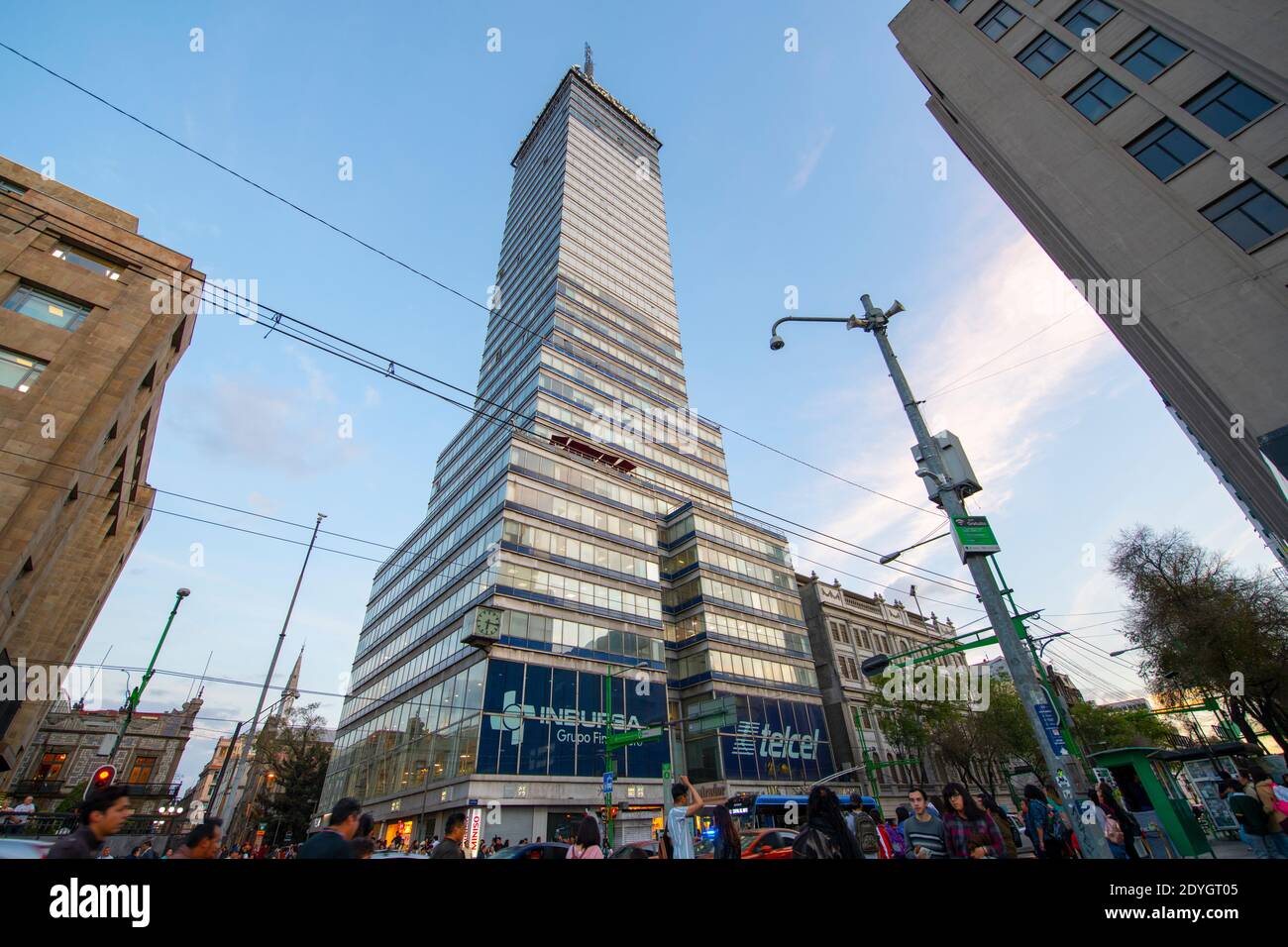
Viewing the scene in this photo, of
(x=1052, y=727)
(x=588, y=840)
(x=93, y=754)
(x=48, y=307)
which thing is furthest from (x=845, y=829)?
(x=93, y=754)

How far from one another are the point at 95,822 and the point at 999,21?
39144 millimetres

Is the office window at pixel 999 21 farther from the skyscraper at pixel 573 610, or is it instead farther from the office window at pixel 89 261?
the office window at pixel 89 261

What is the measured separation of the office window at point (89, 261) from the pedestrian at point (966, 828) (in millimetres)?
30119

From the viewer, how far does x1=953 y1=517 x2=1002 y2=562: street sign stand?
915 cm

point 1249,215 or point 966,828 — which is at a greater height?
point 1249,215

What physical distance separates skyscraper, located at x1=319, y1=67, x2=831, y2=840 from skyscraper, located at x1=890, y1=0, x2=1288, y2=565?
22073mm

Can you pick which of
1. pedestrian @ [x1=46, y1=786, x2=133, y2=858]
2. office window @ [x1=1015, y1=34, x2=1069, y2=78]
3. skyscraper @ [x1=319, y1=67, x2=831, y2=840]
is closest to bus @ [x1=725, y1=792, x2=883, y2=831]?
skyscraper @ [x1=319, y1=67, x2=831, y2=840]

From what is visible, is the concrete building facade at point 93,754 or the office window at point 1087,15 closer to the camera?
the office window at point 1087,15

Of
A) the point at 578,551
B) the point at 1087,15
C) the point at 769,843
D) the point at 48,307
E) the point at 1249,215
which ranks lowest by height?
the point at 769,843

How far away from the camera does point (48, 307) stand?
18.9 m

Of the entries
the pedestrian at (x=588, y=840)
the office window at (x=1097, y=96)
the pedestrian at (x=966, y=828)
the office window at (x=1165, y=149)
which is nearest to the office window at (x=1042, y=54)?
the office window at (x=1097, y=96)

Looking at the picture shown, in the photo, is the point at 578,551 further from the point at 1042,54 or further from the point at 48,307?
the point at 1042,54

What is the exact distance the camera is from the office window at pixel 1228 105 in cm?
1817
